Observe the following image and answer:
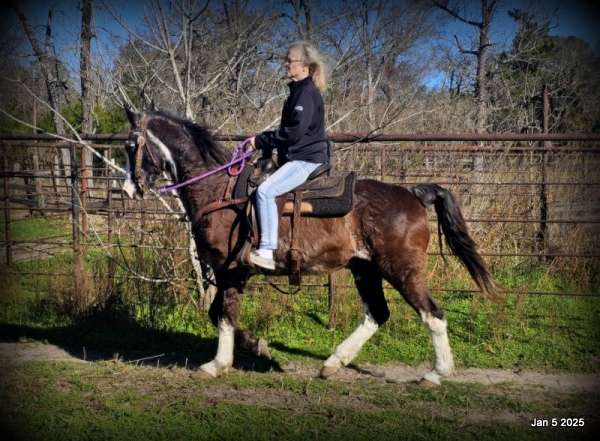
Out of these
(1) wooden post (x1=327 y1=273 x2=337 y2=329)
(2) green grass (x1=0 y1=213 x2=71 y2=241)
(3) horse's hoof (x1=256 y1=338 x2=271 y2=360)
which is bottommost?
(3) horse's hoof (x1=256 y1=338 x2=271 y2=360)

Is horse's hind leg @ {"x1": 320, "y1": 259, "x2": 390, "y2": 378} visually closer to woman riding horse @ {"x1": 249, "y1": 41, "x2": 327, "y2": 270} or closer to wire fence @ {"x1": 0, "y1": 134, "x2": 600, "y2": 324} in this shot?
woman riding horse @ {"x1": 249, "y1": 41, "x2": 327, "y2": 270}

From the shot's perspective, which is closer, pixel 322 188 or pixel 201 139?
pixel 322 188

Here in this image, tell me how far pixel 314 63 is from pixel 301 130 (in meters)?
0.69

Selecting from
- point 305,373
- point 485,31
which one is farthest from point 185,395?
point 485,31

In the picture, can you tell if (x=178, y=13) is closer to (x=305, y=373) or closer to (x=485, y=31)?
(x=305, y=373)

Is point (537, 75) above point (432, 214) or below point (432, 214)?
above

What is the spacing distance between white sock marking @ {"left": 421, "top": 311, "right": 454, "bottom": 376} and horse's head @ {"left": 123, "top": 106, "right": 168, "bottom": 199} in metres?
3.00

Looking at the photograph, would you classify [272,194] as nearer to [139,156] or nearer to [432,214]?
[139,156]

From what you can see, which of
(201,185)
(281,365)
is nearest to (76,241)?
(201,185)

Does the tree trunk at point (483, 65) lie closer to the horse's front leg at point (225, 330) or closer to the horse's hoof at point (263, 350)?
the horse's hoof at point (263, 350)

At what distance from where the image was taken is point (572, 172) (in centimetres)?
865

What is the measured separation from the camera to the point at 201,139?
5.20 m

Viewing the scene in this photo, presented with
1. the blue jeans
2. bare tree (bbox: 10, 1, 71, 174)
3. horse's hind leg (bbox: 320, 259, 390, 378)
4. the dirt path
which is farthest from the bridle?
bare tree (bbox: 10, 1, 71, 174)

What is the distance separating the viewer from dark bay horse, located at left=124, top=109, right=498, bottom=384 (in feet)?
16.2
